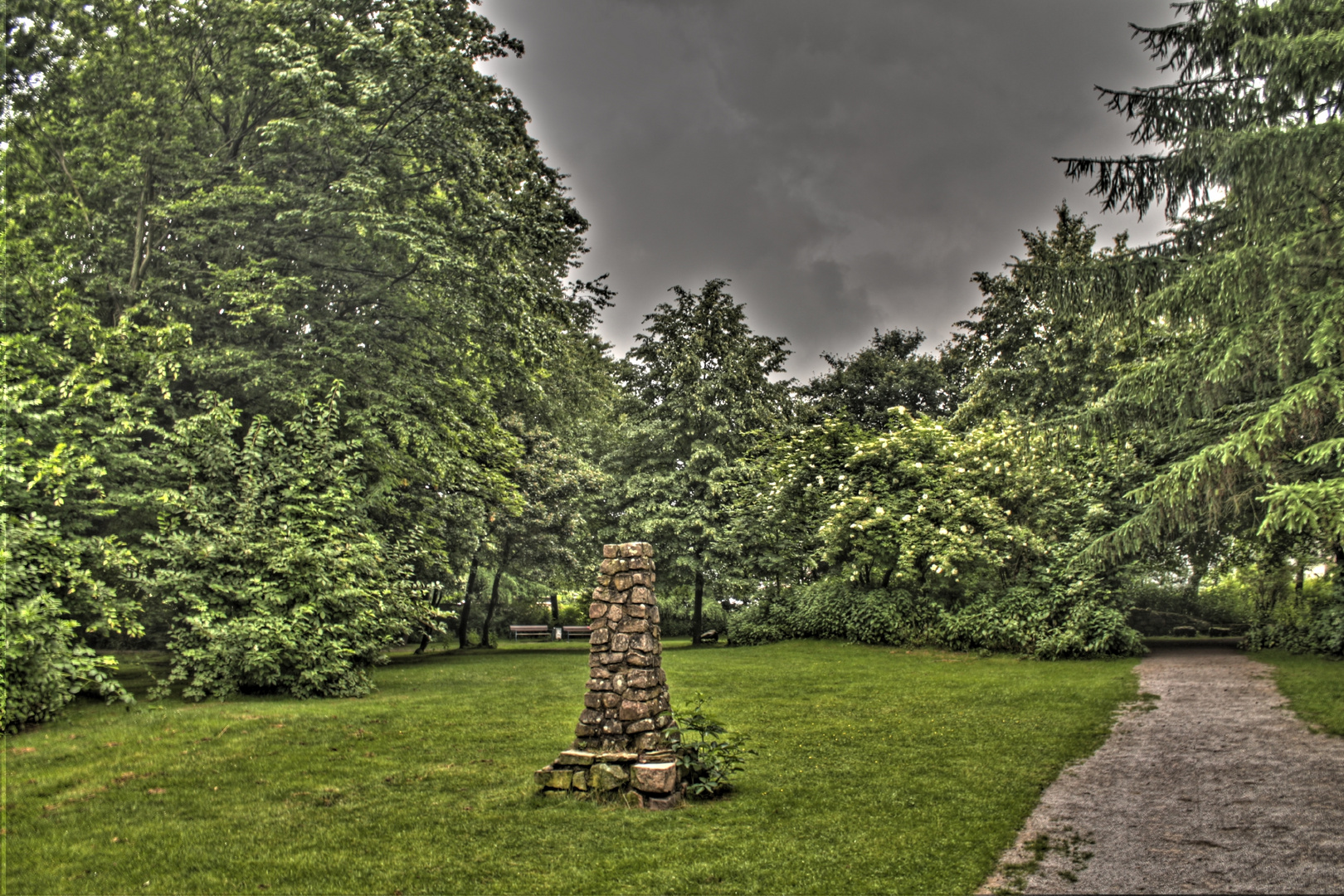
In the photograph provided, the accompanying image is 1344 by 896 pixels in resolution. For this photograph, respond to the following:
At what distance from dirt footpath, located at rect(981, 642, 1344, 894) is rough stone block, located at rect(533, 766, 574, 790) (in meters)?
3.59

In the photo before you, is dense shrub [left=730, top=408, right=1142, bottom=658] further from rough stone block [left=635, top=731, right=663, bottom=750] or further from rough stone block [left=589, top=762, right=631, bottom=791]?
rough stone block [left=589, top=762, right=631, bottom=791]

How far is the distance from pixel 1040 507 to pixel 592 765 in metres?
16.4

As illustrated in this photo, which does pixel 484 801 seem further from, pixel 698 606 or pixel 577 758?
pixel 698 606

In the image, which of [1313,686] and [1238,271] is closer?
[1238,271]

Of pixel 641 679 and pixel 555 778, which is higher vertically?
pixel 641 679

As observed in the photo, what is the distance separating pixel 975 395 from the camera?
23672 millimetres

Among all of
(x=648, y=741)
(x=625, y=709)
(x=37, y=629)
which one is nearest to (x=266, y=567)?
(x=37, y=629)

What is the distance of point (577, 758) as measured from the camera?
6887 millimetres

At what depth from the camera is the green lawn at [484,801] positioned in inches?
201

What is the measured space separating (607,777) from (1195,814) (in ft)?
16.2

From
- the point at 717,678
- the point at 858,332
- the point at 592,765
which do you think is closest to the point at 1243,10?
the point at 592,765

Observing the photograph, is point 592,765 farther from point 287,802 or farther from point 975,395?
point 975,395

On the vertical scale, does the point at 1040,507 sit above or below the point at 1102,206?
below

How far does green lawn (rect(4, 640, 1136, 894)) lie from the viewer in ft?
16.8
